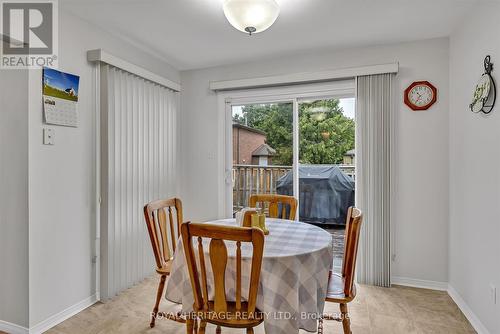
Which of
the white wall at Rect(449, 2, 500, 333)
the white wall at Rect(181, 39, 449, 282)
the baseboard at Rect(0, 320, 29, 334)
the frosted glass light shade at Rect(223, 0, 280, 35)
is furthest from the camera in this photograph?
the white wall at Rect(181, 39, 449, 282)

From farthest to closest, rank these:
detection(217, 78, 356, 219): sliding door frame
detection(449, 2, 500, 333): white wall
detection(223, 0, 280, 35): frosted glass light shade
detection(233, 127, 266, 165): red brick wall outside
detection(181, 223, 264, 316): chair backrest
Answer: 1. detection(233, 127, 266, 165): red brick wall outside
2. detection(217, 78, 356, 219): sliding door frame
3. detection(449, 2, 500, 333): white wall
4. detection(223, 0, 280, 35): frosted glass light shade
5. detection(181, 223, 264, 316): chair backrest

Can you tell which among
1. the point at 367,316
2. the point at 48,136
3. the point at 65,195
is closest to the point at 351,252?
the point at 367,316

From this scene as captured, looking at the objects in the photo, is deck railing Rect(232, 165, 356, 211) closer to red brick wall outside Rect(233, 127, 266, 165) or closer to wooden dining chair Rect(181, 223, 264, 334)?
red brick wall outside Rect(233, 127, 266, 165)

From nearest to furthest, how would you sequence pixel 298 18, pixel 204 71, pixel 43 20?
pixel 43 20 < pixel 298 18 < pixel 204 71

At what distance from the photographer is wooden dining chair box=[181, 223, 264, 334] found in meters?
1.34

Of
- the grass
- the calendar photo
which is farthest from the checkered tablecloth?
the grass

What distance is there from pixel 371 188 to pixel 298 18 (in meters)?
1.75

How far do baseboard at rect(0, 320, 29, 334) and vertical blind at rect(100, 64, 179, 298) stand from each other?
23.4 inches

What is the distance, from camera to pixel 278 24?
2.52 m

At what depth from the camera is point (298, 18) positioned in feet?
7.89

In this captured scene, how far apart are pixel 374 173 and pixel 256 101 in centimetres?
157

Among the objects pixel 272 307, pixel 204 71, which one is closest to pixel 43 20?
pixel 204 71

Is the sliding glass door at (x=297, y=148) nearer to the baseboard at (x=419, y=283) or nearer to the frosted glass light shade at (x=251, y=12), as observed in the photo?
the baseboard at (x=419, y=283)

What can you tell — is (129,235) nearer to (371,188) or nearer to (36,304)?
(36,304)
